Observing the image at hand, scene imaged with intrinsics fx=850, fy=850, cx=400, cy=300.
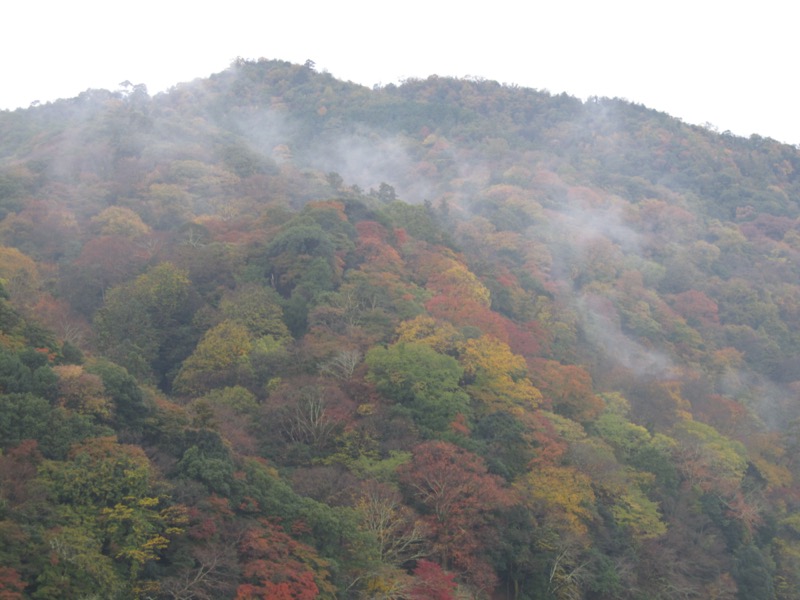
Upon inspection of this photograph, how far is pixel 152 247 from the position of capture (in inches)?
1884

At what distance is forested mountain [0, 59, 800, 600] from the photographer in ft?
69.5

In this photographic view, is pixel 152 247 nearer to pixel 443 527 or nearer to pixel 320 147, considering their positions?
pixel 443 527

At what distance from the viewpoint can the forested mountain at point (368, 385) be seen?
69.5 feet

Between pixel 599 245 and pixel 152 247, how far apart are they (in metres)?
39.4

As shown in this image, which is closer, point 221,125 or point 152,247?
point 152,247

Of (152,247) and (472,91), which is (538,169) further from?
(152,247)

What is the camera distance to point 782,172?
4200 inches

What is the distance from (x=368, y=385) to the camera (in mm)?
32438

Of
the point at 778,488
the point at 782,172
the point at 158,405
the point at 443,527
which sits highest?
the point at 782,172

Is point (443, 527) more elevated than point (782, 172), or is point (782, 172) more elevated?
point (782, 172)

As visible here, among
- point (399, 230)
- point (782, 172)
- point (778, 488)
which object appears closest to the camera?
point (778, 488)

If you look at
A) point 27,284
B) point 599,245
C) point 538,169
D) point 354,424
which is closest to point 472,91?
point 538,169

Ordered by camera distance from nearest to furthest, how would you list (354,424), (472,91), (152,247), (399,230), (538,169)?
(354,424) < (152,247) < (399,230) < (538,169) < (472,91)

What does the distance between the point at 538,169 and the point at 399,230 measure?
47067mm
